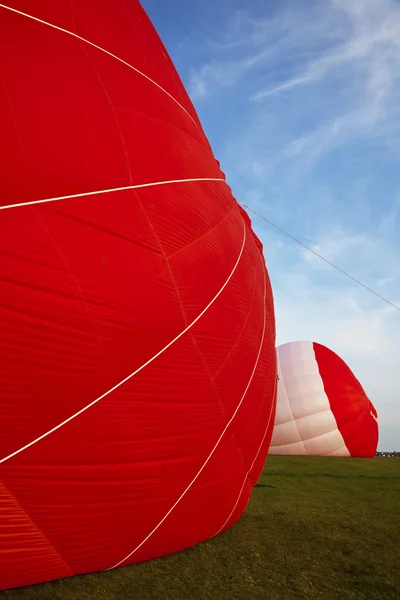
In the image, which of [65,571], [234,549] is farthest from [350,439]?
[65,571]

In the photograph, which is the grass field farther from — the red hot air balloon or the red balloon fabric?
the red hot air balloon

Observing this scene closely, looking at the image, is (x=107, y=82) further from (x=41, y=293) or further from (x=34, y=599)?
(x=34, y=599)

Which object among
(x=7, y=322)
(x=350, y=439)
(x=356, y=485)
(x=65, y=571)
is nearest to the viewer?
(x=7, y=322)

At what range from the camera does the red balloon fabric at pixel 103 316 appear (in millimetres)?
2699

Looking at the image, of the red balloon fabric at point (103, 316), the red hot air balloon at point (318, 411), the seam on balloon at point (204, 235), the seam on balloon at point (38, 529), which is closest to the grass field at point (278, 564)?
the seam on balloon at point (38, 529)

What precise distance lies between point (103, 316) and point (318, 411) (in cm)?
1196

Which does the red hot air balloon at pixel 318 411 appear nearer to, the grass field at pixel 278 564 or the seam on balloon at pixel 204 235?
the grass field at pixel 278 564

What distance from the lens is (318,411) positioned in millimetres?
13734

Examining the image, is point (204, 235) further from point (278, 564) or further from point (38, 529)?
point (278, 564)

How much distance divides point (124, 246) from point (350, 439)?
42.2ft

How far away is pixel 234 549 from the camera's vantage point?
3.76 metres

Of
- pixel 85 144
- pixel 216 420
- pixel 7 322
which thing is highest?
pixel 85 144

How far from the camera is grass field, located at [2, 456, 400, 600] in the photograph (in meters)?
2.84

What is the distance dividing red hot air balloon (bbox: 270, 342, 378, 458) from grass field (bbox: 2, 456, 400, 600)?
774 cm
